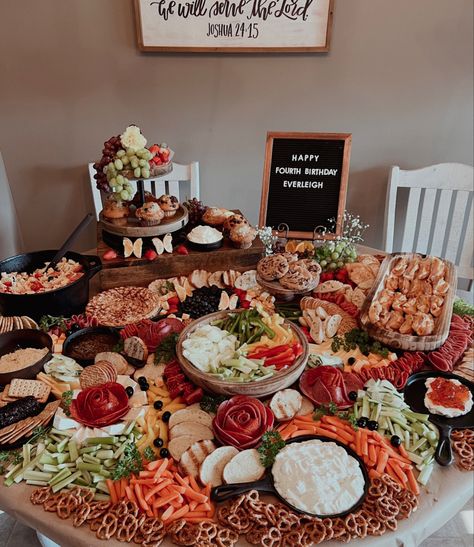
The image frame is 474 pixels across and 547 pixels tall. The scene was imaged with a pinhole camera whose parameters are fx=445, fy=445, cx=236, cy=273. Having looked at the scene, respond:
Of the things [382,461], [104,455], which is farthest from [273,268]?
[104,455]

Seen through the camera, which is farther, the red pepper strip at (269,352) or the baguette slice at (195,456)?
the red pepper strip at (269,352)

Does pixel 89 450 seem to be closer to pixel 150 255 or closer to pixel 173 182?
pixel 150 255

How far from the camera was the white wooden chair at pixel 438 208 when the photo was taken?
354cm

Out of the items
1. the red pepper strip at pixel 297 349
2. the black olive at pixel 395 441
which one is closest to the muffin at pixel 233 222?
the red pepper strip at pixel 297 349

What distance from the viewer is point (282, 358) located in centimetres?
181

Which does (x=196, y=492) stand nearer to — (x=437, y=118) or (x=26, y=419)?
(x=26, y=419)

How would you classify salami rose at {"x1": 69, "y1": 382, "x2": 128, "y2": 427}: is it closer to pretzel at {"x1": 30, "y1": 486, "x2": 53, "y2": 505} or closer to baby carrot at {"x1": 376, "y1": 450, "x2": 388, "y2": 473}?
pretzel at {"x1": 30, "y1": 486, "x2": 53, "y2": 505}

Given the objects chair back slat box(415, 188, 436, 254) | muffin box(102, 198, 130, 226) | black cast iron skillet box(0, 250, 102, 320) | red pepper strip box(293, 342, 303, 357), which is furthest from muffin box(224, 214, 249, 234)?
chair back slat box(415, 188, 436, 254)

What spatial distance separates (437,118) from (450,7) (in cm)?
81

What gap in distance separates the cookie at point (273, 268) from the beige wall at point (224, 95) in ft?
5.92

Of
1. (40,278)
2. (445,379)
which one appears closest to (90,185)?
(40,278)

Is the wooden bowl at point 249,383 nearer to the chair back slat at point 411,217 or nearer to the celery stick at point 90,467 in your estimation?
the celery stick at point 90,467

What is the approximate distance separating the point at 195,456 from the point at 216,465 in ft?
0.27

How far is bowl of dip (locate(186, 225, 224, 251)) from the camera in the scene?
8.44 feet
